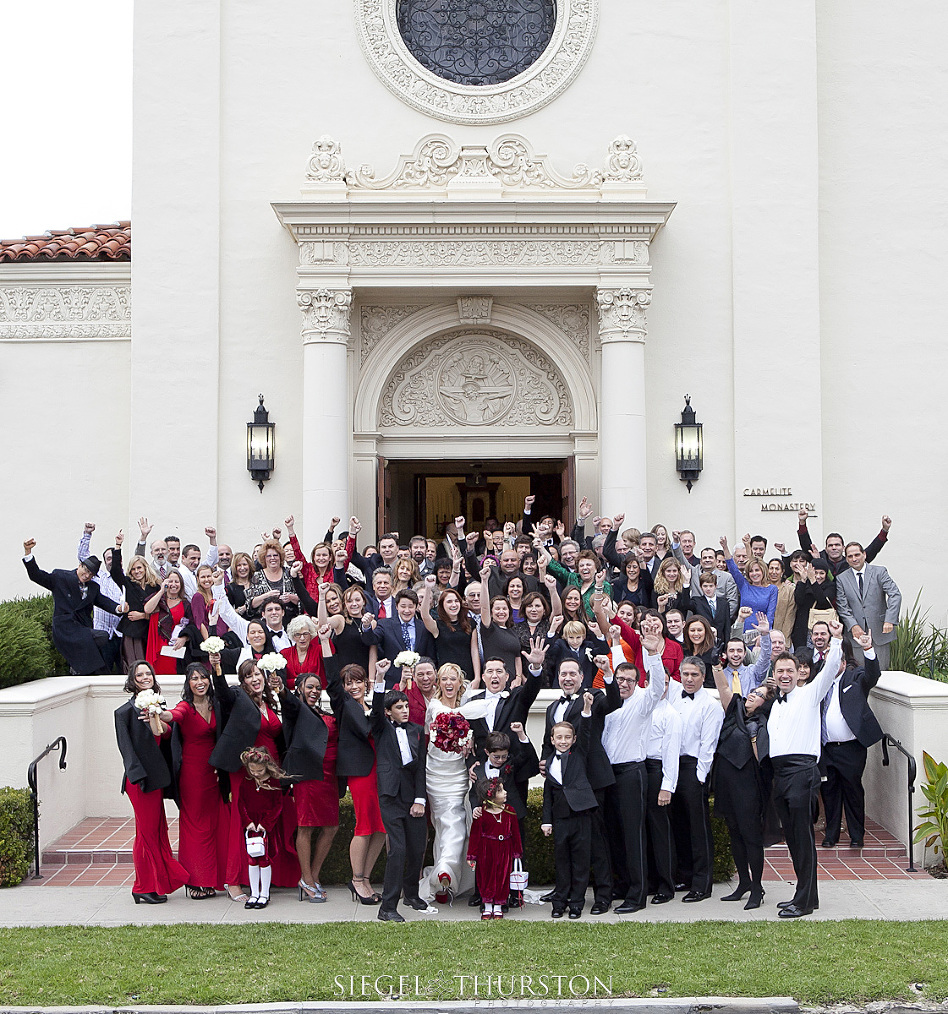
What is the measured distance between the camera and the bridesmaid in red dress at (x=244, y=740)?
7859mm

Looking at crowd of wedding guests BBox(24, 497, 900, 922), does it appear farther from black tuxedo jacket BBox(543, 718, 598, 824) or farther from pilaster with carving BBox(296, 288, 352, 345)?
pilaster with carving BBox(296, 288, 352, 345)

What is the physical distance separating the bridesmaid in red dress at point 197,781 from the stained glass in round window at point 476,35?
34.2 ft

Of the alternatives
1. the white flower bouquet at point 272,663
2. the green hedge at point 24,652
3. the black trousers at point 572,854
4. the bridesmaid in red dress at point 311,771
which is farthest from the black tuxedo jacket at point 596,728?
the green hedge at point 24,652

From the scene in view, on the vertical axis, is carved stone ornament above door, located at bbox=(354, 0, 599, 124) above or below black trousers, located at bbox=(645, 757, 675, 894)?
above

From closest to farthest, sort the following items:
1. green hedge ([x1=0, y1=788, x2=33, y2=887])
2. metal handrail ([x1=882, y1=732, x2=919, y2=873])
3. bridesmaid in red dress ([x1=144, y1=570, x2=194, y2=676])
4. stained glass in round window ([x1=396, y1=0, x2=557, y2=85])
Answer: green hedge ([x1=0, y1=788, x2=33, y2=887]) < metal handrail ([x1=882, y1=732, x2=919, y2=873]) < bridesmaid in red dress ([x1=144, y1=570, x2=194, y2=676]) < stained glass in round window ([x1=396, y1=0, x2=557, y2=85])

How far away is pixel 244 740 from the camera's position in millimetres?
7867

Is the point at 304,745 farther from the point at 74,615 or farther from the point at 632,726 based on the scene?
the point at 74,615

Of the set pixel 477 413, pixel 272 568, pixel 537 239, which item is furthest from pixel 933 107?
pixel 272 568

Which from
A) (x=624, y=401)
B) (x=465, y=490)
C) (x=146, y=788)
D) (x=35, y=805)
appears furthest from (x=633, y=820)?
(x=465, y=490)

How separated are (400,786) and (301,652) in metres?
1.42

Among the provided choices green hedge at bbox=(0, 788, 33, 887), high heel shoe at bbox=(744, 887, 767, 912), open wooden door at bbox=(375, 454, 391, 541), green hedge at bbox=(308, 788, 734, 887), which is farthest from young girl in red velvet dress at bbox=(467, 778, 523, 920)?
open wooden door at bbox=(375, 454, 391, 541)

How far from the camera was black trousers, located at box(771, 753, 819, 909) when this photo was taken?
24.6 feet

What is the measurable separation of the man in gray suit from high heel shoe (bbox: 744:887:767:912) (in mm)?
4011

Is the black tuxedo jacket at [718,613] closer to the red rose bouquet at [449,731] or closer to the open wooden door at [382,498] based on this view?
the red rose bouquet at [449,731]
